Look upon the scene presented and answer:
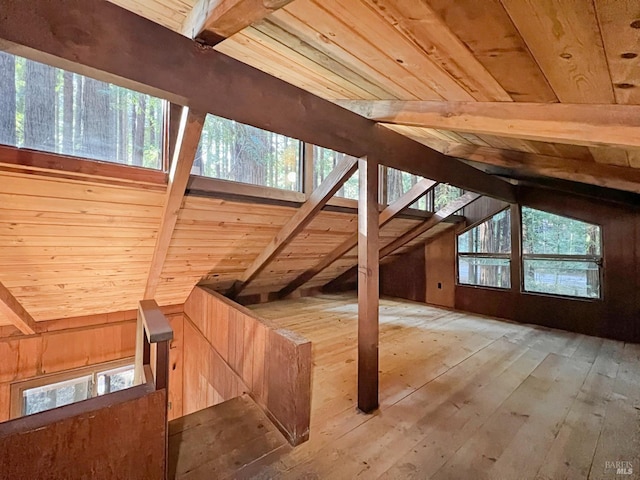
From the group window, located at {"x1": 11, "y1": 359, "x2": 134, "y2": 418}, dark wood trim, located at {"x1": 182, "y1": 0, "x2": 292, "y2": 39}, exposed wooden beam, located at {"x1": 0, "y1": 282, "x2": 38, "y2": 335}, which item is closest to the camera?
dark wood trim, located at {"x1": 182, "y1": 0, "x2": 292, "y2": 39}

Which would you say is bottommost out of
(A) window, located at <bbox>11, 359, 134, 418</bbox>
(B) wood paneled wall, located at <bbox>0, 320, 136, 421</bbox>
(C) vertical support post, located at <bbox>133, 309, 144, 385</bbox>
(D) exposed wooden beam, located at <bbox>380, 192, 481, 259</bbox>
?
(A) window, located at <bbox>11, 359, 134, 418</bbox>

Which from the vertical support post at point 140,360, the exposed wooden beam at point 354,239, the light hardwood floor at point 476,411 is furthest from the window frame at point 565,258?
the vertical support post at point 140,360

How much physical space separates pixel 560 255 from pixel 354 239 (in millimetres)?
2570

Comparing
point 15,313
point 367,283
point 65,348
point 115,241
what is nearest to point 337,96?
point 367,283

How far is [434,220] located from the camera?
13.8ft

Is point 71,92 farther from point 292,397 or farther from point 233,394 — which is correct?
point 233,394

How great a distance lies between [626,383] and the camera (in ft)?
7.52

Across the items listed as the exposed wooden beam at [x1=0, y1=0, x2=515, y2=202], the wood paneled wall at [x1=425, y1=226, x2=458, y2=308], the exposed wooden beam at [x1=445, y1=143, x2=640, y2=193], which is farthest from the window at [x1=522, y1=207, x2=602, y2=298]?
the exposed wooden beam at [x1=0, y1=0, x2=515, y2=202]

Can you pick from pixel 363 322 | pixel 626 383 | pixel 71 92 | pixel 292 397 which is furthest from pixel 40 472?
pixel 626 383

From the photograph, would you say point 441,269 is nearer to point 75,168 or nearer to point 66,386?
point 75,168

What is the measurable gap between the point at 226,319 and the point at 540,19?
8.45 feet

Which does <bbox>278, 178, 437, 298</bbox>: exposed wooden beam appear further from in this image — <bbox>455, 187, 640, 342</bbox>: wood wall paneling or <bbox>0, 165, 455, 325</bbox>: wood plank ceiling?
<bbox>455, 187, 640, 342</bbox>: wood wall paneling

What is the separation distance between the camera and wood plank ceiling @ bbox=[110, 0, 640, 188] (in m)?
0.75

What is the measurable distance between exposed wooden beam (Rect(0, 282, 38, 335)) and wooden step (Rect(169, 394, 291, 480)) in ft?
5.96
